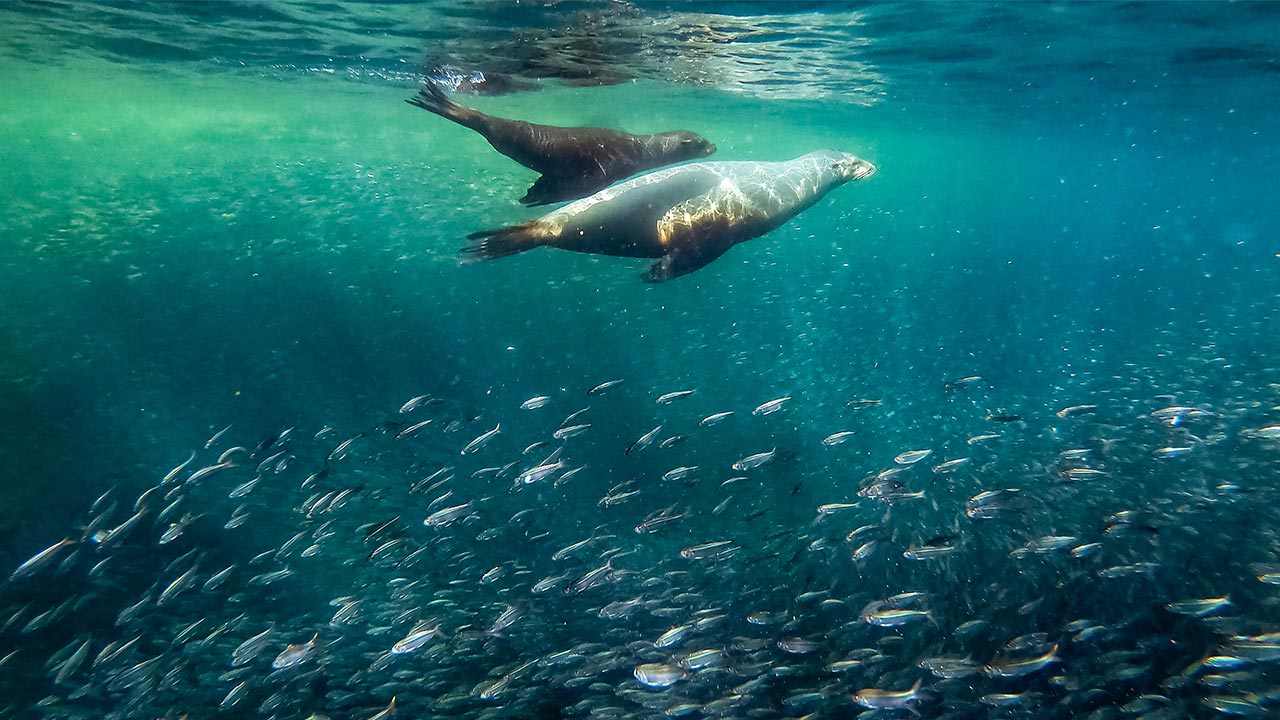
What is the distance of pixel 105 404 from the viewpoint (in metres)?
15.0

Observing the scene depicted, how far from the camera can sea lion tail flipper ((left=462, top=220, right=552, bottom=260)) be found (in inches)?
201

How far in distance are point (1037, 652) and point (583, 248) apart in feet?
18.5

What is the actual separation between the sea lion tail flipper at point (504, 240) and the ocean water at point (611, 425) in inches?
122

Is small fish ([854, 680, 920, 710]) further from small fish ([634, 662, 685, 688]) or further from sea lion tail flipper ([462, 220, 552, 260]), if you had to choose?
sea lion tail flipper ([462, 220, 552, 260])

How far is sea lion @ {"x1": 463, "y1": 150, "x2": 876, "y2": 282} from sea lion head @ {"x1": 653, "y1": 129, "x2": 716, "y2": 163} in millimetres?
169

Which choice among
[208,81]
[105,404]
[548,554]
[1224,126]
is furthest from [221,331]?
[1224,126]

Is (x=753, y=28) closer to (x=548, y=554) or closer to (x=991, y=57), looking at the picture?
(x=991, y=57)

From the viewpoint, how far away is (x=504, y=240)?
17.0ft

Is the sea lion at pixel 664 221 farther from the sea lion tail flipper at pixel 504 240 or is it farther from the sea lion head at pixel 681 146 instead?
the sea lion head at pixel 681 146

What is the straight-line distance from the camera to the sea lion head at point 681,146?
5.68 m

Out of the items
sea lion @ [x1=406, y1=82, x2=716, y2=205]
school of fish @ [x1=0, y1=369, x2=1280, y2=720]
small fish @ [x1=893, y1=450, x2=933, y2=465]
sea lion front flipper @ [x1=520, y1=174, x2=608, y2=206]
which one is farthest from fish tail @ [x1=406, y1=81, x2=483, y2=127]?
small fish @ [x1=893, y1=450, x2=933, y2=465]

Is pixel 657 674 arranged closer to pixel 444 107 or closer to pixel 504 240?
pixel 504 240

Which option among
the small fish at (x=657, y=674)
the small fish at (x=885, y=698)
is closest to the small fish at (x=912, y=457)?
the small fish at (x=885, y=698)

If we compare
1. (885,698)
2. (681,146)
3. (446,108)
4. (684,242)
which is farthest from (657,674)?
(446,108)
